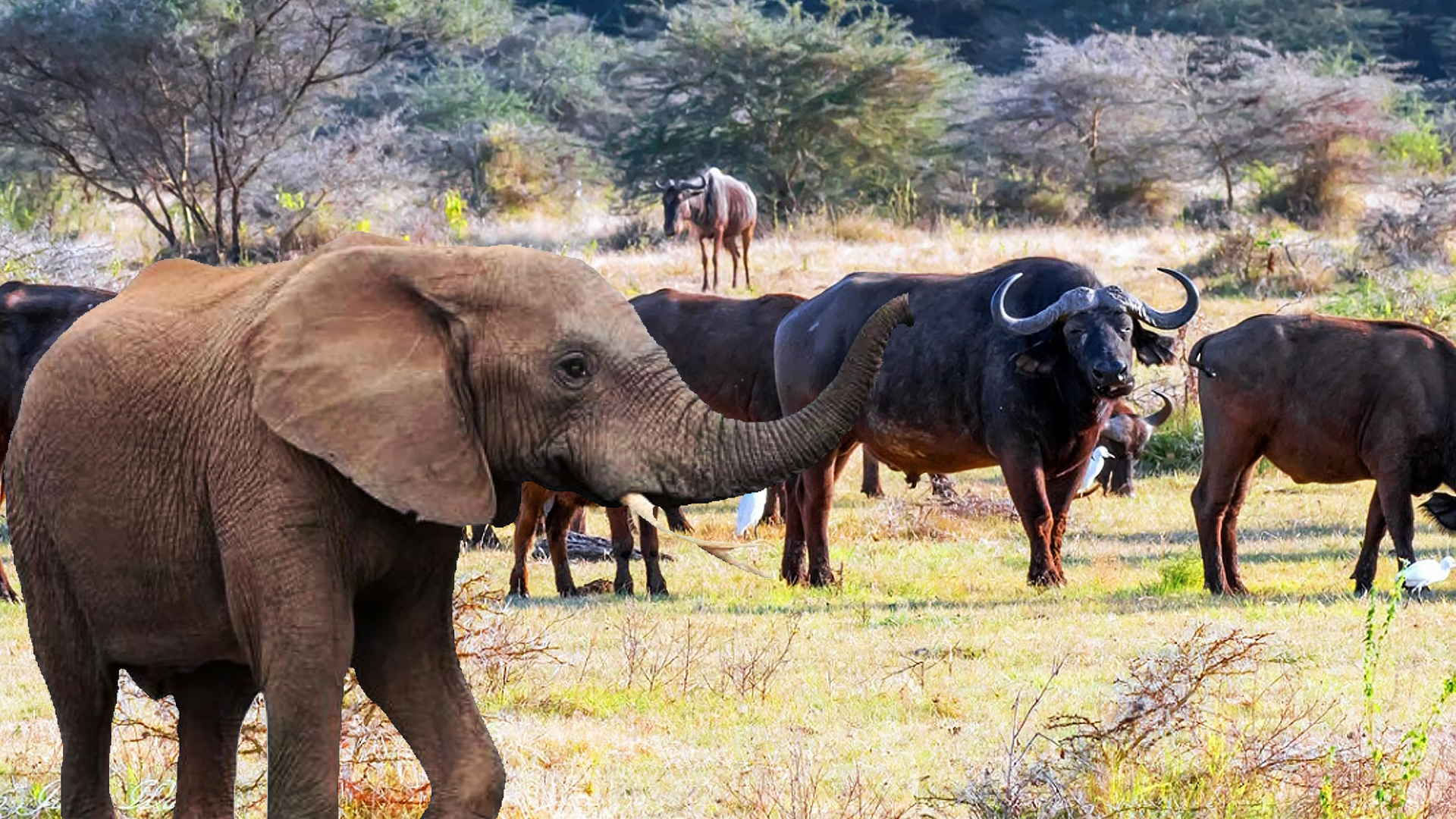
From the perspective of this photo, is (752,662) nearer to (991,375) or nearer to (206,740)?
(206,740)

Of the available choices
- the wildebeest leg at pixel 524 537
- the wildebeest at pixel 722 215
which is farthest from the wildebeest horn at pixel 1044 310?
the wildebeest at pixel 722 215

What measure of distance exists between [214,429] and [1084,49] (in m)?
40.9

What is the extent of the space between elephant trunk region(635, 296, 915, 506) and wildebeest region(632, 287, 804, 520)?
9.05 meters

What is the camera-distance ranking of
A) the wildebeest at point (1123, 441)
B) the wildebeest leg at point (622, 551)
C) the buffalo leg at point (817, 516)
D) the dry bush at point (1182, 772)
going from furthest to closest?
the wildebeest at point (1123, 441) → the buffalo leg at point (817, 516) → the wildebeest leg at point (622, 551) → the dry bush at point (1182, 772)

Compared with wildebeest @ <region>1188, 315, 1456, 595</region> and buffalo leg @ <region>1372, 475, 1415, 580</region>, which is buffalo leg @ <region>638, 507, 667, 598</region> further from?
buffalo leg @ <region>1372, 475, 1415, 580</region>

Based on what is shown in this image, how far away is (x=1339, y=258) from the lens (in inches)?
1056

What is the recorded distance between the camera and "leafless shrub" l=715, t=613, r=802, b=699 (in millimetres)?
9039

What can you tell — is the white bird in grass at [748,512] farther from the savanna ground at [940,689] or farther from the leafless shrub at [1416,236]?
the leafless shrub at [1416,236]

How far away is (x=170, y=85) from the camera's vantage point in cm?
3058

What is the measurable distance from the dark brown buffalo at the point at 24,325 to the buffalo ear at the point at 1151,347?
6.02 metres

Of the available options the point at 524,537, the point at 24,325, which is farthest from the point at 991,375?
the point at 24,325

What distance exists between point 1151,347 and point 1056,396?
2.10ft

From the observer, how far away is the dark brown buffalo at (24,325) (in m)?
12.8

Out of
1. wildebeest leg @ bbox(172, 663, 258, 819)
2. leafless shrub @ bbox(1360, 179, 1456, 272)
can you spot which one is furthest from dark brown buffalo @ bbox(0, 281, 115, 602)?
leafless shrub @ bbox(1360, 179, 1456, 272)
